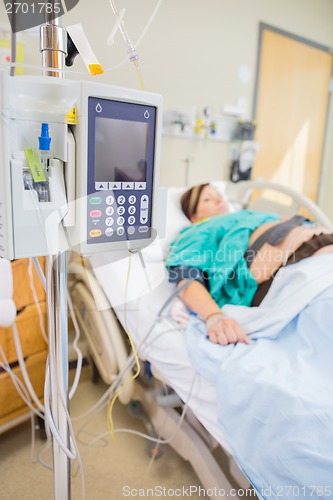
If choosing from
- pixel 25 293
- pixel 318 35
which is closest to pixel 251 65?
pixel 318 35

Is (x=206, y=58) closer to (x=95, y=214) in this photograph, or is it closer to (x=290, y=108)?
(x=290, y=108)

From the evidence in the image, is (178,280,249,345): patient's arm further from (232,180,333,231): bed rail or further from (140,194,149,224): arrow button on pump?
(232,180,333,231): bed rail

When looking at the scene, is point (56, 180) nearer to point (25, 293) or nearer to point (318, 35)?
point (25, 293)

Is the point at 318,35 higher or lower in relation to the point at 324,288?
higher

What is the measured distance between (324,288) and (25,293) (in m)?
0.95

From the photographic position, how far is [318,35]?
9.29 ft

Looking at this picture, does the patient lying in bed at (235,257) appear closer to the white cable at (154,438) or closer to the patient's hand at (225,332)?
the patient's hand at (225,332)

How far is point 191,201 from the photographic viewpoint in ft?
5.80

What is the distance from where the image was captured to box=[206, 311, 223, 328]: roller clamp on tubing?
1143 mm

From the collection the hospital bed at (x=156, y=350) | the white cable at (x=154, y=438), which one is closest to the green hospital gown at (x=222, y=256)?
the hospital bed at (x=156, y=350)

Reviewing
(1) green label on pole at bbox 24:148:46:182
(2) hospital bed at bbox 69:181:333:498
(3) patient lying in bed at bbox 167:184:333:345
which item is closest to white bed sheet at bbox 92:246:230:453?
(2) hospital bed at bbox 69:181:333:498

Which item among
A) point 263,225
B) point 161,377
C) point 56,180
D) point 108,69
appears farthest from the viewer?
point 263,225

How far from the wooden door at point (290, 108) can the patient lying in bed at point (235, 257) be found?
1383 millimetres

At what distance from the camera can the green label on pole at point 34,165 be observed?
553 millimetres
